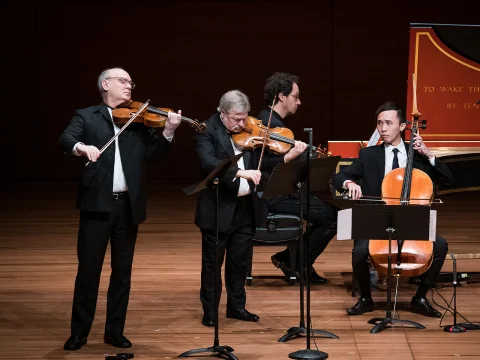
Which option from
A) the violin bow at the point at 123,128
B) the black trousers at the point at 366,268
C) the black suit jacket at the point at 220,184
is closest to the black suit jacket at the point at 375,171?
the black trousers at the point at 366,268

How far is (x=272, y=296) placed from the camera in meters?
5.50

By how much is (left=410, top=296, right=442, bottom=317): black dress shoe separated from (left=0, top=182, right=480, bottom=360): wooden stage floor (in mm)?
63

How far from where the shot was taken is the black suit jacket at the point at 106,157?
4.21m

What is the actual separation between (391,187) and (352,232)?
59 centimetres

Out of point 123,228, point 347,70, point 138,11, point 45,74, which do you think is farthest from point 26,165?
point 123,228

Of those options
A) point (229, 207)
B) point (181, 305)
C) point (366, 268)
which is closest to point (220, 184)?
point (229, 207)

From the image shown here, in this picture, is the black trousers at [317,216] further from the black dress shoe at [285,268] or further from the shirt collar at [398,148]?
the shirt collar at [398,148]

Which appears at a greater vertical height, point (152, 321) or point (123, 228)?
point (123, 228)

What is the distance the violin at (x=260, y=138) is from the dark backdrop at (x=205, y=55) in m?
6.60

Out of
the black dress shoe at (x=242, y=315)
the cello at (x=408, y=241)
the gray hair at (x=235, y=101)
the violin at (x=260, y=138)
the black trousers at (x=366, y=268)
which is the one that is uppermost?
the gray hair at (x=235, y=101)

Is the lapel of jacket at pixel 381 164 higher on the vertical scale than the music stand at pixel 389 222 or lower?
higher

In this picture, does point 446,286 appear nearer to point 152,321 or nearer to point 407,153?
point 407,153

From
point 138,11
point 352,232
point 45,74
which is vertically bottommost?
point 352,232

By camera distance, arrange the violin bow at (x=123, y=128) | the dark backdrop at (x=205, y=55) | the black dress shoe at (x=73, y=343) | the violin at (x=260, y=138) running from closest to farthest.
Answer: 1. the violin bow at (x=123, y=128)
2. the black dress shoe at (x=73, y=343)
3. the violin at (x=260, y=138)
4. the dark backdrop at (x=205, y=55)
